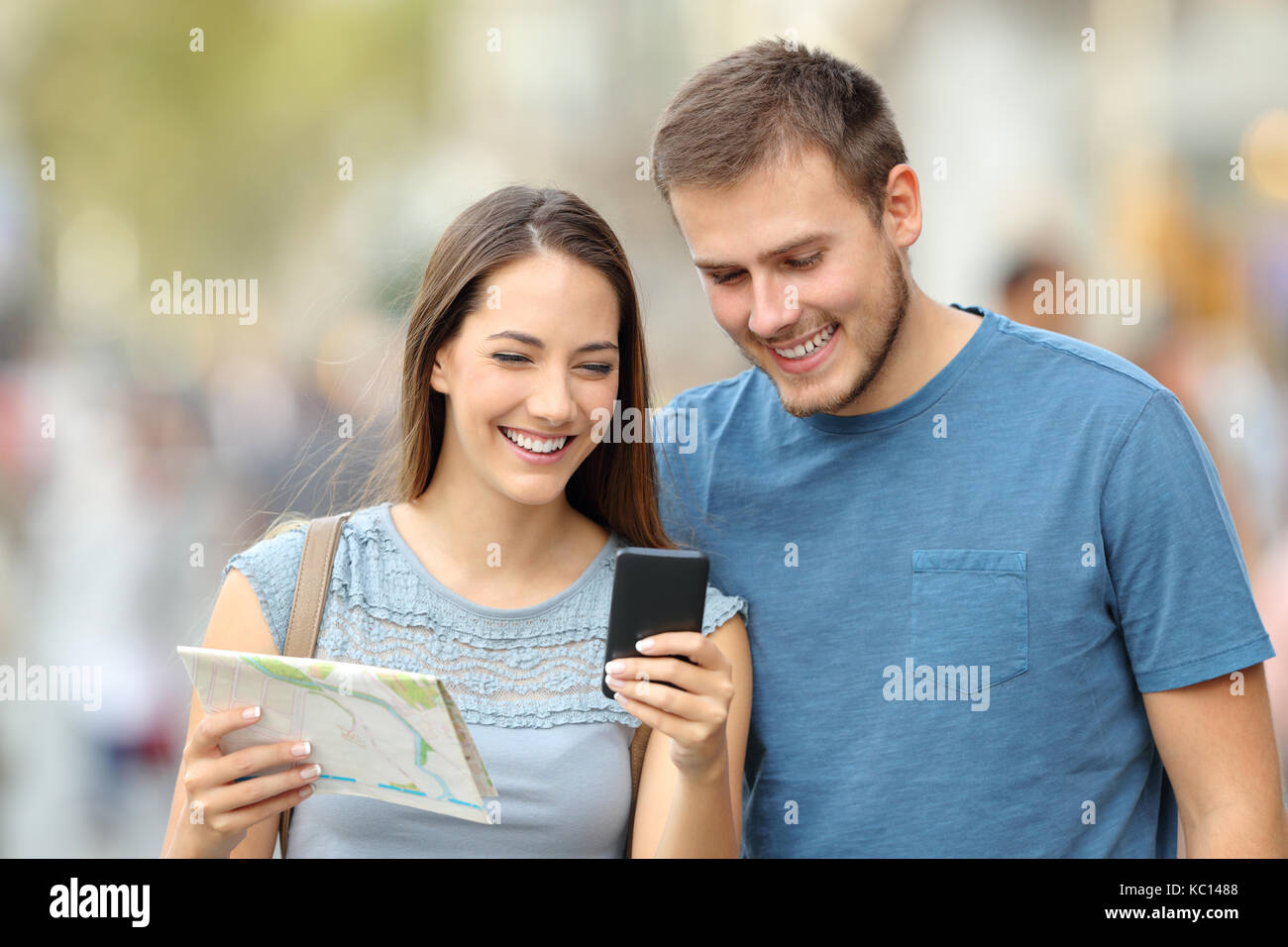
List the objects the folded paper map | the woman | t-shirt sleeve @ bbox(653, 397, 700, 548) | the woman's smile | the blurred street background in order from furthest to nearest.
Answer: the blurred street background < t-shirt sleeve @ bbox(653, 397, 700, 548) < the woman's smile < the woman < the folded paper map

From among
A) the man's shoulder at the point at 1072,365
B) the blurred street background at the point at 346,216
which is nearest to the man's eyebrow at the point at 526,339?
the man's shoulder at the point at 1072,365

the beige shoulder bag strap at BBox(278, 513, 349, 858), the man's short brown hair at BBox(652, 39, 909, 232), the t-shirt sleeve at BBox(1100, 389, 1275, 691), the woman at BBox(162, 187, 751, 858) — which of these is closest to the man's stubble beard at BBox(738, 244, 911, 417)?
the man's short brown hair at BBox(652, 39, 909, 232)

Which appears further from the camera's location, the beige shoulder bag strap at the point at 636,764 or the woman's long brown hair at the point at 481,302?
the woman's long brown hair at the point at 481,302

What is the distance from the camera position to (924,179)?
9.20m

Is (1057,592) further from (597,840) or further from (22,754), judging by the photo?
(22,754)

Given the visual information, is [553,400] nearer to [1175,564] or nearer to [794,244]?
[794,244]

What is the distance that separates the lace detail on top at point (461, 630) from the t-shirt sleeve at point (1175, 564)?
2.51ft

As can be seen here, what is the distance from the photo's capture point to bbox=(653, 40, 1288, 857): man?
235cm

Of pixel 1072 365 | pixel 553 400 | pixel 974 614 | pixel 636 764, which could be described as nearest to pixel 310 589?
pixel 553 400

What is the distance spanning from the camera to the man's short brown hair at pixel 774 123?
2.43m

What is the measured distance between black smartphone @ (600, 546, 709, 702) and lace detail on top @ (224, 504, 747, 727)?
0.36 metres

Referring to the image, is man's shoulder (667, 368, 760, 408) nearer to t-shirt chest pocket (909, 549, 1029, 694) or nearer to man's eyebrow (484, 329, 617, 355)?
man's eyebrow (484, 329, 617, 355)

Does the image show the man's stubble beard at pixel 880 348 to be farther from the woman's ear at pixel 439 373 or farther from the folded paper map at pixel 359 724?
the folded paper map at pixel 359 724
